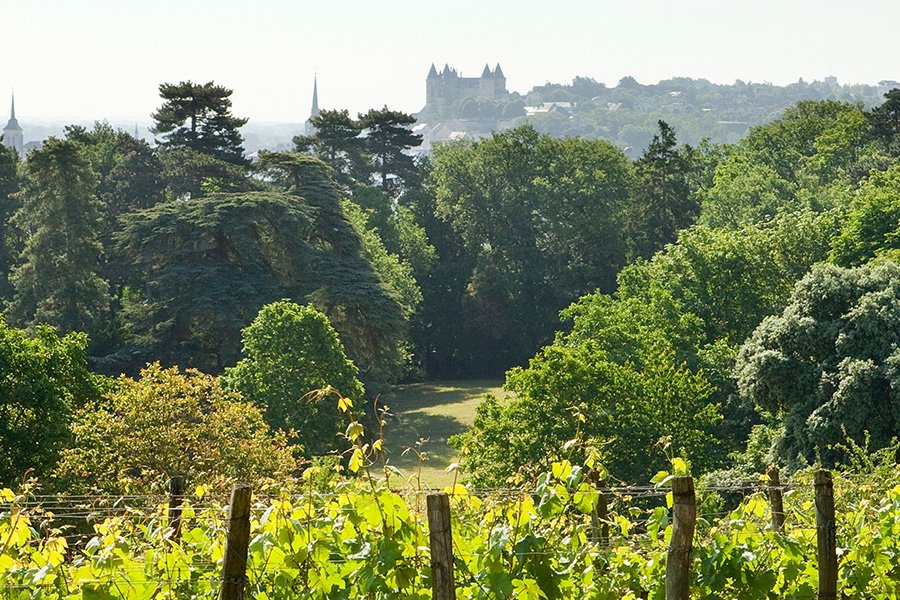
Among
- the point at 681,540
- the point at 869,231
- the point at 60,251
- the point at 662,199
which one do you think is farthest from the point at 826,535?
the point at 662,199

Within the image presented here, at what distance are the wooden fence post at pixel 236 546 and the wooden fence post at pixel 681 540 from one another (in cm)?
219

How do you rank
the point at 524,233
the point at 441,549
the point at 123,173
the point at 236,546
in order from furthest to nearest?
the point at 524,233 < the point at 123,173 < the point at 441,549 < the point at 236,546

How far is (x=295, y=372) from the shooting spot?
3547 cm

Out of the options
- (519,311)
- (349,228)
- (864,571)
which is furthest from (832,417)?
(519,311)

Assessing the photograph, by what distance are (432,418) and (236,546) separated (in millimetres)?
45147

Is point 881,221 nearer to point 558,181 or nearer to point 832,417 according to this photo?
point 832,417

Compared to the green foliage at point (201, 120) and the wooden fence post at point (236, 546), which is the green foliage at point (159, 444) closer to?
the wooden fence post at point (236, 546)

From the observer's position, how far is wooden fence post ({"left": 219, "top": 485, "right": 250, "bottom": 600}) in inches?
235

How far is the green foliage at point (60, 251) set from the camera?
147ft

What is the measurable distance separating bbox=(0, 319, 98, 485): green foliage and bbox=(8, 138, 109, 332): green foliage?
1925cm

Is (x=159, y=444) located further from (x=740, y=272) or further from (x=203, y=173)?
(x=203, y=173)

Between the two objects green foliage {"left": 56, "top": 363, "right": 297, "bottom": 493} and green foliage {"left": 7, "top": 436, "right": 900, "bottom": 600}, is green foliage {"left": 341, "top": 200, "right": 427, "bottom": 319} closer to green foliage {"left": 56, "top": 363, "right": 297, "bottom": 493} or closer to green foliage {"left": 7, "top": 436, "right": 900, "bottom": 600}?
green foliage {"left": 56, "top": 363, "right": 297, "bottom": 493}

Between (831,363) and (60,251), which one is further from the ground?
(60,251)

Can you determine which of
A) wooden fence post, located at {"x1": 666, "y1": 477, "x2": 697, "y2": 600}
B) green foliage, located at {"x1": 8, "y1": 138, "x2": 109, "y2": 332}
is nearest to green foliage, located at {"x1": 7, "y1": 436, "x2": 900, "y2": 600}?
wooden fence post, located at {"x1": 666, "y1": 477, "x2": 697, "y2": 600}
